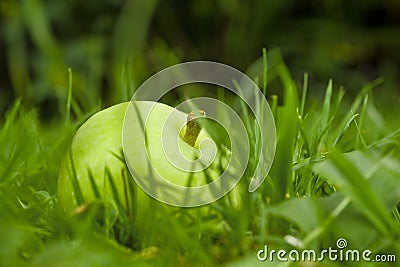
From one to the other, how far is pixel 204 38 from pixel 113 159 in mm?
2002

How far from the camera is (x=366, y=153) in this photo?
2.48ft

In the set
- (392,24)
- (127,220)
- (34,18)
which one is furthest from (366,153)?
(392,24)

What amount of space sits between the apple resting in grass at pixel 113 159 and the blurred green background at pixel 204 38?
1.66m

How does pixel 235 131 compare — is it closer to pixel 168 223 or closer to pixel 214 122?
pixel 214 122

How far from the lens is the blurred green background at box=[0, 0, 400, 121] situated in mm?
2541

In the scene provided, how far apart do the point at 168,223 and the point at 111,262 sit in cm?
10

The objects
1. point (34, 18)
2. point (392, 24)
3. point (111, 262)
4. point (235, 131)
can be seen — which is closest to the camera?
point (111, 262)

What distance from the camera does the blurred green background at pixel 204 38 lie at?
254 centimetres

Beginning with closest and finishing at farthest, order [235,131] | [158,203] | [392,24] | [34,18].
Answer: [158,203] → [235,131] → [34,18] → [392,24]

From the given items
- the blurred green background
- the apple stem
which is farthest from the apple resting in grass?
the blurred green background

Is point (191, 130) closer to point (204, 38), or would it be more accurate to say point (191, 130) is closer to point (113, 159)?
point (113, 159)

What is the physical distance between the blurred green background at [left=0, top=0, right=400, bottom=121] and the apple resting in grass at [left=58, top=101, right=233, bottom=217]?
1.66 metres

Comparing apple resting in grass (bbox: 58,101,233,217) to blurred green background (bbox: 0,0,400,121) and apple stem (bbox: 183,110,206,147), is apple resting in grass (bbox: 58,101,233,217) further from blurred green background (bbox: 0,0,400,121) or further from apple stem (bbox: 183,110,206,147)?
blurred green background (bbox: 0,0,400,121)

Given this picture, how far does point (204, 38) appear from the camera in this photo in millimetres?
2742
